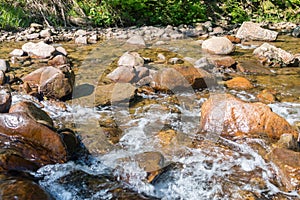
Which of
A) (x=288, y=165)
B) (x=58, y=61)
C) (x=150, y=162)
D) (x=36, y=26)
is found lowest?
(x=36, y=26)

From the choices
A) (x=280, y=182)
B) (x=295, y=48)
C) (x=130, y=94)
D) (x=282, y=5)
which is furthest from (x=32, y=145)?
(x=282, y=5)

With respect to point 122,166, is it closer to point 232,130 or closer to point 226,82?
point 232,130

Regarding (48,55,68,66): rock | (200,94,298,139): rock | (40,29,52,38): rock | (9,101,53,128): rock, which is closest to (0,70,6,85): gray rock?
(48,55,68,66): rock

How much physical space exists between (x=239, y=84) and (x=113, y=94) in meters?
2.17

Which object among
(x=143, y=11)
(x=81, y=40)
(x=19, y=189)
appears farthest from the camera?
(x=143, y=11)

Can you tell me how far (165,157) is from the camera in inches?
142

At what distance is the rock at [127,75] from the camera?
5.84 meters

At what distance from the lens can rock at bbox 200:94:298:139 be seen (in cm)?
392

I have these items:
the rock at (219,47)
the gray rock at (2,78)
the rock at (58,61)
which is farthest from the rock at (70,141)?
the rock at (219,47)

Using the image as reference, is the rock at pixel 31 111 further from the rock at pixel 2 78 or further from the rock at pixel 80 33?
the rock at pixel 80 33

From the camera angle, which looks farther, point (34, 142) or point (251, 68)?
point (251, 68)

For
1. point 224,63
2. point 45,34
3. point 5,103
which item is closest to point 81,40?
point 45,34

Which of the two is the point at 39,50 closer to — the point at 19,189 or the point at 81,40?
the point at 81,40

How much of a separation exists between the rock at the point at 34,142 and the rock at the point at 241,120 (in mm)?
1771
